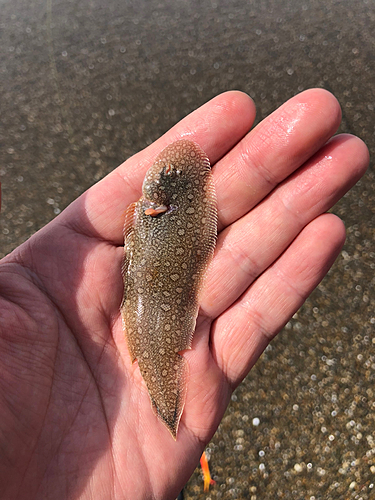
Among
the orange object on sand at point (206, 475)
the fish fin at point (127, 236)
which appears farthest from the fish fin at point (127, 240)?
the orange object on sand at point (206, 475)

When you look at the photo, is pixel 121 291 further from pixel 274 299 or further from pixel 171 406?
pixel 274 299

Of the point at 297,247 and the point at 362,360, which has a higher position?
the point at 297,247

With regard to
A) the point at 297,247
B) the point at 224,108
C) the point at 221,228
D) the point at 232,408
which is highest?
the point at 224,108

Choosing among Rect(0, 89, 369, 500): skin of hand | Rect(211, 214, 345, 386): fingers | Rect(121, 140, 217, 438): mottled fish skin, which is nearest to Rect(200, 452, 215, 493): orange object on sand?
Rect(0, 89, 369, 500): skin of hand

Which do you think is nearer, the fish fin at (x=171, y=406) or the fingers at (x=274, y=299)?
the fish fin at (x=171, y=406)

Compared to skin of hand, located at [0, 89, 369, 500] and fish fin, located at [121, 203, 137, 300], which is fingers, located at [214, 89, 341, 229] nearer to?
skin of hand, located at [0, 89, 369, 500]

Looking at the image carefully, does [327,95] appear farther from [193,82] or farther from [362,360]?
[193,82]

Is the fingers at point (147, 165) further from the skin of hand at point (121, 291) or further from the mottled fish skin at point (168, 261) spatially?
the mottled fish skin at point (168, 261)

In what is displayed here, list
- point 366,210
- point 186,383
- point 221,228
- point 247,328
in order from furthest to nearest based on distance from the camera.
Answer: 1. point 366,210
2. point 221,228
3. point 247,328
4. point 186,383

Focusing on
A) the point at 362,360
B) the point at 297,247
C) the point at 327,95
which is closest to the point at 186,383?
the point at 297,247
